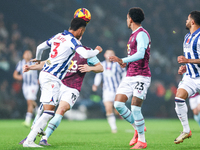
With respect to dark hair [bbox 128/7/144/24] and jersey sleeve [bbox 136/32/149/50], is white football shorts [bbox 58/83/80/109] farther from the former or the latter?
dark hair [bbox 128/7/144/24]

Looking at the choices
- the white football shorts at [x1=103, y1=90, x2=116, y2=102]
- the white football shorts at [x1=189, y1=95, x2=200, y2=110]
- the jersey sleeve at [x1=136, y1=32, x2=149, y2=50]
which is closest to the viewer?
the jersey sleeve at [x1=136, y1=32, x2=149, y2=50]

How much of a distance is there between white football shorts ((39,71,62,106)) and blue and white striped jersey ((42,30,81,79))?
8 centimetres

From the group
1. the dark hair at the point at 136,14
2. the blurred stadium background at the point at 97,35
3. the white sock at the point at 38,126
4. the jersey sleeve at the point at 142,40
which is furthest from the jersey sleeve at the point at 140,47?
the blurred stadium background at the point at 97,35

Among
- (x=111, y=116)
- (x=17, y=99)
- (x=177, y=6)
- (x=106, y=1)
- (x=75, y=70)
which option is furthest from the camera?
(x=177, y=6)

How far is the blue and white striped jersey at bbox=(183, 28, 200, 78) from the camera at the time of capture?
202 inches

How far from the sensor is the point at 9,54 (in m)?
14.9

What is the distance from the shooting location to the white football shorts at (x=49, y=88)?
4547mm

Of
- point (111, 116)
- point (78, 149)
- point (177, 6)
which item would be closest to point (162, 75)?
point (177, 6)

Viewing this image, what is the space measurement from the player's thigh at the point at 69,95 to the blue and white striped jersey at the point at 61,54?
627 millimetres

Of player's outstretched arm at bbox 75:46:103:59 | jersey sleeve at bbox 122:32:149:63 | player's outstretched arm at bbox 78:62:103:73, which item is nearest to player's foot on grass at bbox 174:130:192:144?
jersey sleeve at bbox 122:32:149:63

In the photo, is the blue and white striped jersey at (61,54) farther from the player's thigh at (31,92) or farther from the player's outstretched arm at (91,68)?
the player's thigh at (31,92)

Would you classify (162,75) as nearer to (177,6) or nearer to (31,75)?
(177,6)

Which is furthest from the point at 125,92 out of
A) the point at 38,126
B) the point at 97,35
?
the point at 97,35

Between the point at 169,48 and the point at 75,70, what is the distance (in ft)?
49.6
